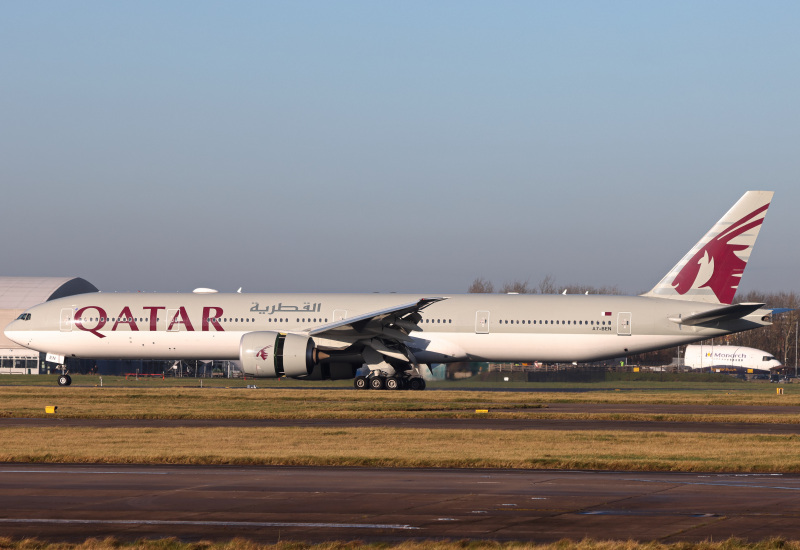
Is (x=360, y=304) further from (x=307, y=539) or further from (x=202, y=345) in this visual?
(x=307, y=539)

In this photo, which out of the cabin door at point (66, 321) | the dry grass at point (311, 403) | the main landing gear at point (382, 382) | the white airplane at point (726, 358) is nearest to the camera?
the dry grass at point (311, 403)

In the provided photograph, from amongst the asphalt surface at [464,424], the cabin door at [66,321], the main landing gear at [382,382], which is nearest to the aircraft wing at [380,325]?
the main landing gear at [382,382]

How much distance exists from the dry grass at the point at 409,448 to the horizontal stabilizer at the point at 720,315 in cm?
1757

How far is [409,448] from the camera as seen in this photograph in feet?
65.8

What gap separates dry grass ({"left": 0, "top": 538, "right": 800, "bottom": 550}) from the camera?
9.99 metres

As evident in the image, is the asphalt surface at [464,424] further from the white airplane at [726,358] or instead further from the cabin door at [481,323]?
the white airplane at [726,358]

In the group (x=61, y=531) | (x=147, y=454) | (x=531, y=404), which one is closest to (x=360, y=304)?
(x=531, y=404)

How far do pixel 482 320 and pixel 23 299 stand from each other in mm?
50637

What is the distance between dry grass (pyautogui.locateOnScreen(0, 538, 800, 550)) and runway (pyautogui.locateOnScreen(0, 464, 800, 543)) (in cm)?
34

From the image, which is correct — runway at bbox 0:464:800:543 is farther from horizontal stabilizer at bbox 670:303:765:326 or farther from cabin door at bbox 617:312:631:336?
cabin door at bbox 617:312:631:336

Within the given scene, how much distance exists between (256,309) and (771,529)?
34.5 m

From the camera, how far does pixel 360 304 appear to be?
4356 centimetres

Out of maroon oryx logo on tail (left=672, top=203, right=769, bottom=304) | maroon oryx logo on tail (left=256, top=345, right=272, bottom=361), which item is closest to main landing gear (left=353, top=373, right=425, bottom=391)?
maroon oryx logo on tail (left=256, top=345, right=272, bottom=361)

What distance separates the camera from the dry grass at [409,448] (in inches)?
704
